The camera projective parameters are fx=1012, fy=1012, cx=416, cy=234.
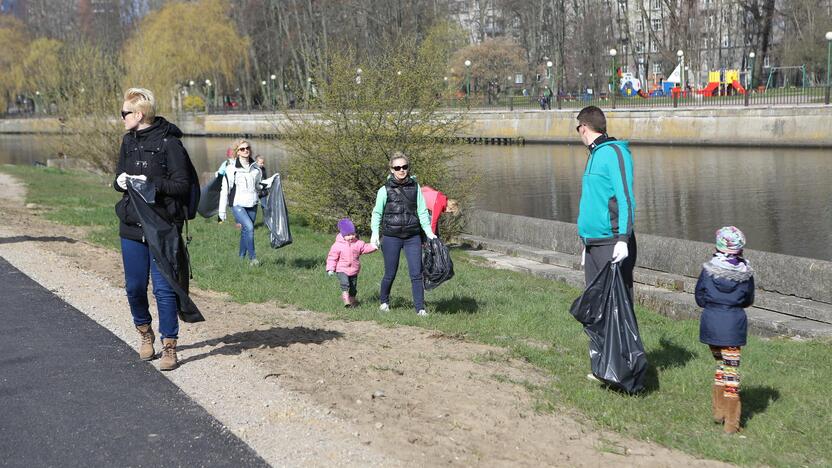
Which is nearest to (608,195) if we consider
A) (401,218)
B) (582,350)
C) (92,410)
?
(582,350)

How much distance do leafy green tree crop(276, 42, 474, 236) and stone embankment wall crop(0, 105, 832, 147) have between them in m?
14.9

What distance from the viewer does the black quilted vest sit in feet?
30.2

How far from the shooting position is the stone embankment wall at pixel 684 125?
40.7 metres

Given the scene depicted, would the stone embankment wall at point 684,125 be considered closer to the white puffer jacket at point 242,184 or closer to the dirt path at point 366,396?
the white puffer jacket at point 242,184

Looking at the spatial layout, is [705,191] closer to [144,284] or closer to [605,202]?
[605,202]

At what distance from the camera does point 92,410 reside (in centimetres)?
597

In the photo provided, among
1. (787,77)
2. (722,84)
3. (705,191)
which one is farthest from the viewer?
(787,77)

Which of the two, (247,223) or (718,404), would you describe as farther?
(247,223)

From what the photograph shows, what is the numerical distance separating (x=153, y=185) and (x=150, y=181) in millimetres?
37

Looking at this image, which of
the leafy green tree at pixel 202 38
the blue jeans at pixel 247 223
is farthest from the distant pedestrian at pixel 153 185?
the leafy green tree at pixel 202 38

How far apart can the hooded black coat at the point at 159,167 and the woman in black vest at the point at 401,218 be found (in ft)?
9.20

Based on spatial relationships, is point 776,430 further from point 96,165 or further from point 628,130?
point 628,130

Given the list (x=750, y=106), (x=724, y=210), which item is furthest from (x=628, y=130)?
(x=724, y=210)

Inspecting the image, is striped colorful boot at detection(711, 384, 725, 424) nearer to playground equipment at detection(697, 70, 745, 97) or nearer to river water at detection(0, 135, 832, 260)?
river water at detection(0, 135, 832, 260)
